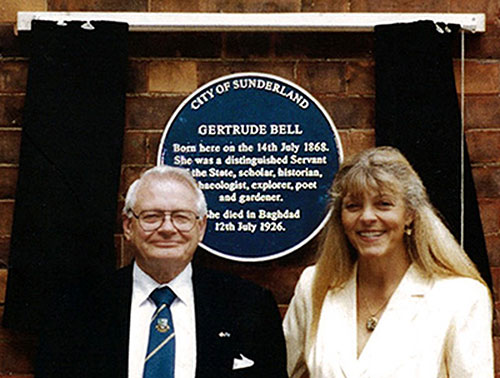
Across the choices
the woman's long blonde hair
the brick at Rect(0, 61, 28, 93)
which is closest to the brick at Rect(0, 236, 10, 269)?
the brick at Rect(0, 61, 28, 93)

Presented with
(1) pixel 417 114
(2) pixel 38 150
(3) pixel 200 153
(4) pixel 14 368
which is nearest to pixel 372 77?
(1) pixel 417 114

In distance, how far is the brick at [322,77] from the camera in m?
3.64

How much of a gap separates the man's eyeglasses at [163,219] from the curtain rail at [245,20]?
1.00 m

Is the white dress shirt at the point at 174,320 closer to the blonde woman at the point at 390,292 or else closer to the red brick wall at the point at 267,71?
the blonde woman at the point at 390,292

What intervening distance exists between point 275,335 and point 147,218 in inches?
26.8

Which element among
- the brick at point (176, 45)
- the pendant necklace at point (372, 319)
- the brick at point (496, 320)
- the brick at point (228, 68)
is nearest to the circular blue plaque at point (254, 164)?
the brick at point (228, 68)

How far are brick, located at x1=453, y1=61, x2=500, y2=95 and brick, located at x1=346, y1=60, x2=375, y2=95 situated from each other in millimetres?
388

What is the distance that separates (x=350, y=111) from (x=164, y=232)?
1193 mm

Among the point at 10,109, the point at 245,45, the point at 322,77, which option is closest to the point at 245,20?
the point at 245,45

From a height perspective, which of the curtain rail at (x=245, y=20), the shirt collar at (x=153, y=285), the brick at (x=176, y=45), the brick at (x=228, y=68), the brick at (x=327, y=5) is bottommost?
the shirt collar at (x=153, y=285)

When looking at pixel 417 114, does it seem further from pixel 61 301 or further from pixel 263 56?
pixel 61 301

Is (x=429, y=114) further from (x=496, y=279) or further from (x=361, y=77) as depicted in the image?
(x=496, y=279)

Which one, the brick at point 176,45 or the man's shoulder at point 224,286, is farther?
the brick at point 176,45

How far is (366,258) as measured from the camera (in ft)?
9.95
